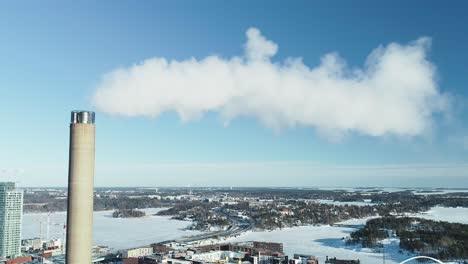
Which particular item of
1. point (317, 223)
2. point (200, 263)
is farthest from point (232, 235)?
point (200, 263)

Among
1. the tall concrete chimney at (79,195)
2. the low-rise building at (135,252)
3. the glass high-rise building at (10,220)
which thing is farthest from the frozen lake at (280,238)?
the tall concrete chimney at (79,195)

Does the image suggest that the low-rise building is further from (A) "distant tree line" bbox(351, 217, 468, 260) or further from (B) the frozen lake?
(A) "distant tree line" bbox(351, 217, 468, 260)

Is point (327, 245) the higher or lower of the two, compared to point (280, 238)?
higher

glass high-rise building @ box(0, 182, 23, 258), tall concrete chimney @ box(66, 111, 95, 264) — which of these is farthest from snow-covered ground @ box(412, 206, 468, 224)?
tall concrete chimney @ box(66, 111, 95, 264)

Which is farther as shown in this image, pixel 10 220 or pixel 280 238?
pixel 280 238

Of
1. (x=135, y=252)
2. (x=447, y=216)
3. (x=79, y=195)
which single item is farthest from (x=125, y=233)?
(x=447, y=216)

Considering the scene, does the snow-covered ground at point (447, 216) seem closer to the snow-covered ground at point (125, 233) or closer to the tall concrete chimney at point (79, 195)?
the snow-covered ground at point (125, 233)

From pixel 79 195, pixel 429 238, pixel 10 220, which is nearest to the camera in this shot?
pixel 79 195

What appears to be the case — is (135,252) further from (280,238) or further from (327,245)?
(280,238)
